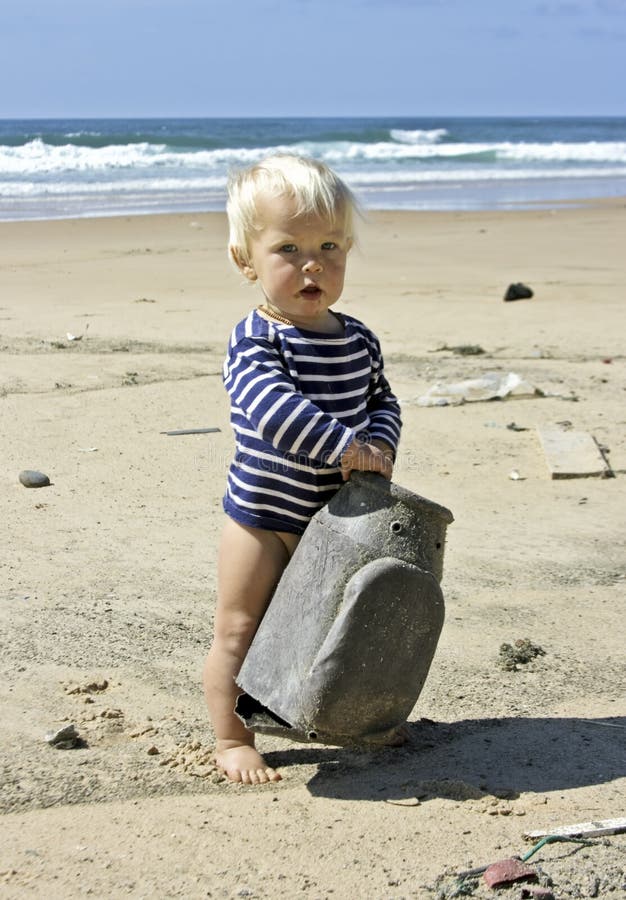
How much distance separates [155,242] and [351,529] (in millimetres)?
13102

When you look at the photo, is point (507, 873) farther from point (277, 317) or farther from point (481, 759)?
point (277, 317)

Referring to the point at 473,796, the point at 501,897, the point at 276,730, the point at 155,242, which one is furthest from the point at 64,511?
the point at 155,242

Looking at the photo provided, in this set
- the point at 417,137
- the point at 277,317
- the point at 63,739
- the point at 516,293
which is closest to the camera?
the point at 277,317

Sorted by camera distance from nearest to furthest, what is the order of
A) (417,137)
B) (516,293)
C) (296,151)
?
(516,293)
(296,151)
(417,137)

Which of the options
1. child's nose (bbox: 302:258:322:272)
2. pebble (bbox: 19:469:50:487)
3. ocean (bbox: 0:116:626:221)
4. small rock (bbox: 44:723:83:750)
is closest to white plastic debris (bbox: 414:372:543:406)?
pebble (bbox: 19:469:50:487)

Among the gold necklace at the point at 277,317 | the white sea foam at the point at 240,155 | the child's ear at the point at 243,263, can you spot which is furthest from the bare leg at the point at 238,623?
the white sea foam at the point at 240,155

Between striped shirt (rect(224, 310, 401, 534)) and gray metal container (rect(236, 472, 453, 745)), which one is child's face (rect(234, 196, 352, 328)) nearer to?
striped shirt (rect(224, 310, 401, 534))

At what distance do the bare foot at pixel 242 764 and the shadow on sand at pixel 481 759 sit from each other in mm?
100

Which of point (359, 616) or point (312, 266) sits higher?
point (312, 266)

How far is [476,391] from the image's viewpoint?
22.8 feet

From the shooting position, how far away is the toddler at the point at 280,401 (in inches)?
112

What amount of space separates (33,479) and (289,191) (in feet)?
8.72

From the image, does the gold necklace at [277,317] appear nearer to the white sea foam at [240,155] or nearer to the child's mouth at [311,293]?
the child's mouth at [311,293]

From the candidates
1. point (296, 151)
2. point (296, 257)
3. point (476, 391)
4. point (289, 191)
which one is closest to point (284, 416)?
point (296, 257)
